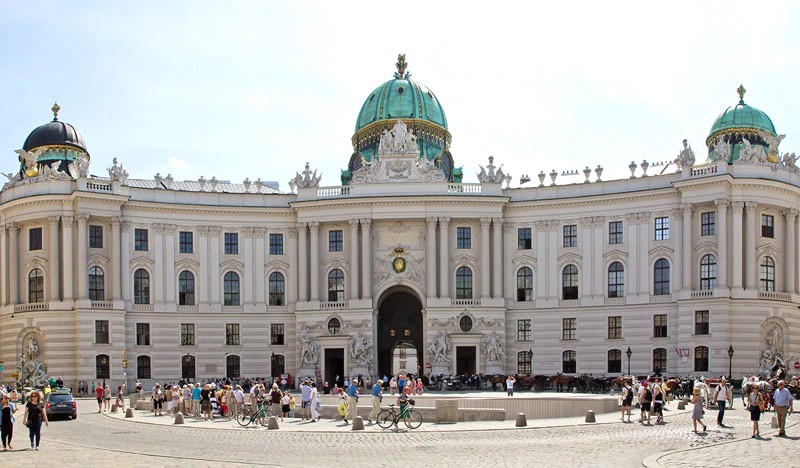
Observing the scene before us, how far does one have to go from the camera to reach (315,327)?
2953 inches

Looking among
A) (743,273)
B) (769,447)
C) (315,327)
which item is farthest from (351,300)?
(769,447)

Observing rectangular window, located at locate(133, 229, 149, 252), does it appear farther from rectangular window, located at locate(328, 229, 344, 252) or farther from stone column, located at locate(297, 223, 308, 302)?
rectangular window, located at locate(328, 229, 344, 252)

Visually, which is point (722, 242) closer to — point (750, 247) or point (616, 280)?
point (750, 247)

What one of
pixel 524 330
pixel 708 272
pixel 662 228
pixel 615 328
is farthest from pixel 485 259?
pixel 708 272

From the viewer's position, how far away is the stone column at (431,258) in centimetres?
7425

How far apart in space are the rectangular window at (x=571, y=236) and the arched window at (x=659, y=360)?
400 inches

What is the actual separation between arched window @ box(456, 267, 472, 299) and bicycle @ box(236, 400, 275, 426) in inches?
1249

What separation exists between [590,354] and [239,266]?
28.0m

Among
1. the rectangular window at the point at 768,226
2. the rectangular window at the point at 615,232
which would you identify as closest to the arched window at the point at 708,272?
the rectangular window at the point at 768,226

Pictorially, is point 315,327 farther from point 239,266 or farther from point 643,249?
point 643,249

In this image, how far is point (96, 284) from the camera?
7362 centimetres

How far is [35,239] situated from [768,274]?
178 ft

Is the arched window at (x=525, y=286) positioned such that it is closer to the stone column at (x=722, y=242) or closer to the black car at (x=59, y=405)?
the stone column at (x=722, y=242)

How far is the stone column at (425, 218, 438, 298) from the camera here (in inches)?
2923
